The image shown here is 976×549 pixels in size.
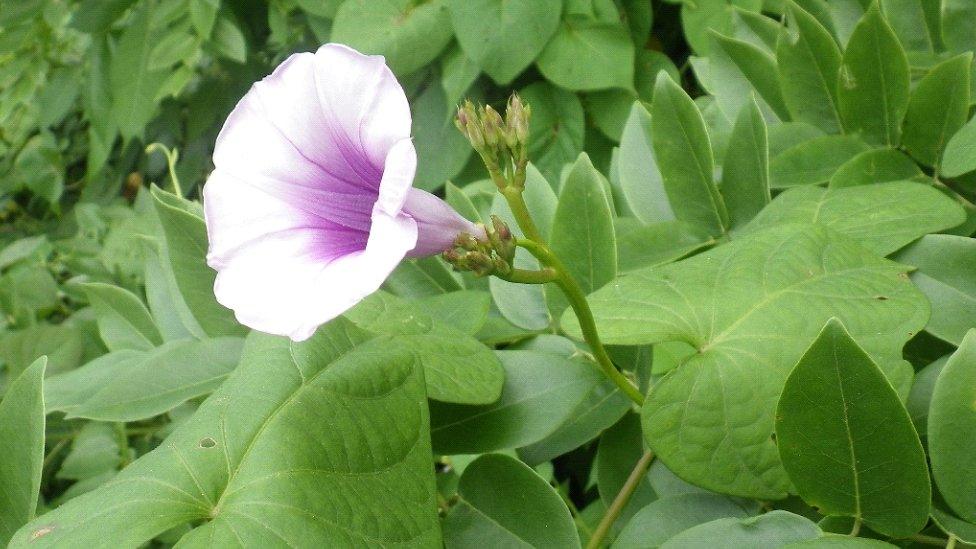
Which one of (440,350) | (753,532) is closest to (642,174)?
(440,350)

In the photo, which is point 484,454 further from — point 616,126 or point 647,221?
point 616,126

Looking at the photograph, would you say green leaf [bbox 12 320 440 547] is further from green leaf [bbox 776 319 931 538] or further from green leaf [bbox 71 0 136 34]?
green leaf [bbox 71 0 136 34]

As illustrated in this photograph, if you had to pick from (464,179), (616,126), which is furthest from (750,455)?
(464,179)

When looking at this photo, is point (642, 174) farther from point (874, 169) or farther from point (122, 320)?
point (122, 320)

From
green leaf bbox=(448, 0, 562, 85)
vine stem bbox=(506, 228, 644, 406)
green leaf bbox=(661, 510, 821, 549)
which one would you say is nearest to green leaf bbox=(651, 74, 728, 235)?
vine stem bbox=(506, 228, 644, 406)

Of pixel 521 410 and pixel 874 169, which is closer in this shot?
pixel 521 410

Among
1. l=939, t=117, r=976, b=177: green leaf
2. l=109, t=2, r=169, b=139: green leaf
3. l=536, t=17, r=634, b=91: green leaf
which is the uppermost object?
l=939, t=117, r=976, b=177: green leaf

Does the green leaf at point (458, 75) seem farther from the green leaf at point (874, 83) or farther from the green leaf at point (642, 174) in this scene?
the green leaf at point (874, 83)
